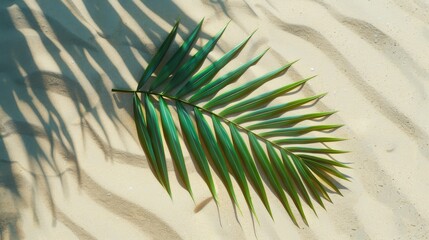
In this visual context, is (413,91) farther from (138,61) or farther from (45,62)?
(45,62)

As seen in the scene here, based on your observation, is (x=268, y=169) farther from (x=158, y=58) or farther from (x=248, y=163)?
(x=158, y=58)

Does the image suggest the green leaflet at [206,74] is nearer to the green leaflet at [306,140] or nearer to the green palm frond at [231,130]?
the green palm frond at [231,130]

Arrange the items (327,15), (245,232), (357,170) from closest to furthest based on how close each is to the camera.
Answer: (245,232)
(357,170)
(327,15)

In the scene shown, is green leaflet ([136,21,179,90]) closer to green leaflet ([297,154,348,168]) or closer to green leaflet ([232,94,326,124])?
green leaflet ([232,94,326,124])

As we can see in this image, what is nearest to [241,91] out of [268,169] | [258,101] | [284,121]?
[258,101]

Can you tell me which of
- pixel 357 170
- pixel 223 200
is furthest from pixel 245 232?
pixel 357 170
